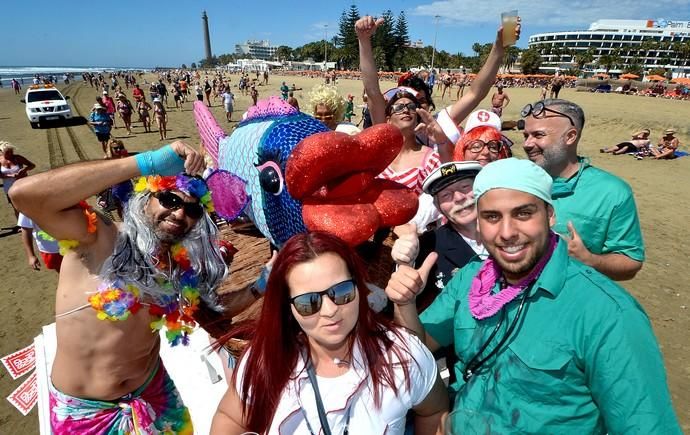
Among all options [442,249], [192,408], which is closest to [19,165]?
[192,408]

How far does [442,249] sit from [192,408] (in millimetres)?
2107

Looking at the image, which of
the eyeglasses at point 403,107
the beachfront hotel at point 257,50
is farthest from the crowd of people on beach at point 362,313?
the beachfront hotel at point 257,50

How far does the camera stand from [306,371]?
1360mm

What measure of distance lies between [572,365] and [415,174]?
1.66 metres

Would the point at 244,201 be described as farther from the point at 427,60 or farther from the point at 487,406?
the point at 427,60

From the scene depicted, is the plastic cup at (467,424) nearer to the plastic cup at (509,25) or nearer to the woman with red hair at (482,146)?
the woman with red hair at (482,146)

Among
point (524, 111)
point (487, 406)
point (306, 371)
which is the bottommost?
point (487, 406)

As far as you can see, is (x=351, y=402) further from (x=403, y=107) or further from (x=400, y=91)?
(x=400, y=91)

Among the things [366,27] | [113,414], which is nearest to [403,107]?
[366,27]

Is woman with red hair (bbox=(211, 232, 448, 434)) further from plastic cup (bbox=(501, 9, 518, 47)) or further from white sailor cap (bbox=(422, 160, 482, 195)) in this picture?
plastic cup (bbox=(501, 9, 518, 47))

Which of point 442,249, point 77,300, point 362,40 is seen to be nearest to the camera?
point 77,300

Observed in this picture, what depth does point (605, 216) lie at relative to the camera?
2094mm

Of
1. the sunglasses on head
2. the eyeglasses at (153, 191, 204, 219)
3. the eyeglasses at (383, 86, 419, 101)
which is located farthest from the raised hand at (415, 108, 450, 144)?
the eyeglasses at (153, 191, 204, 219)

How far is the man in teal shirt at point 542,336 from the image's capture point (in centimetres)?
116
